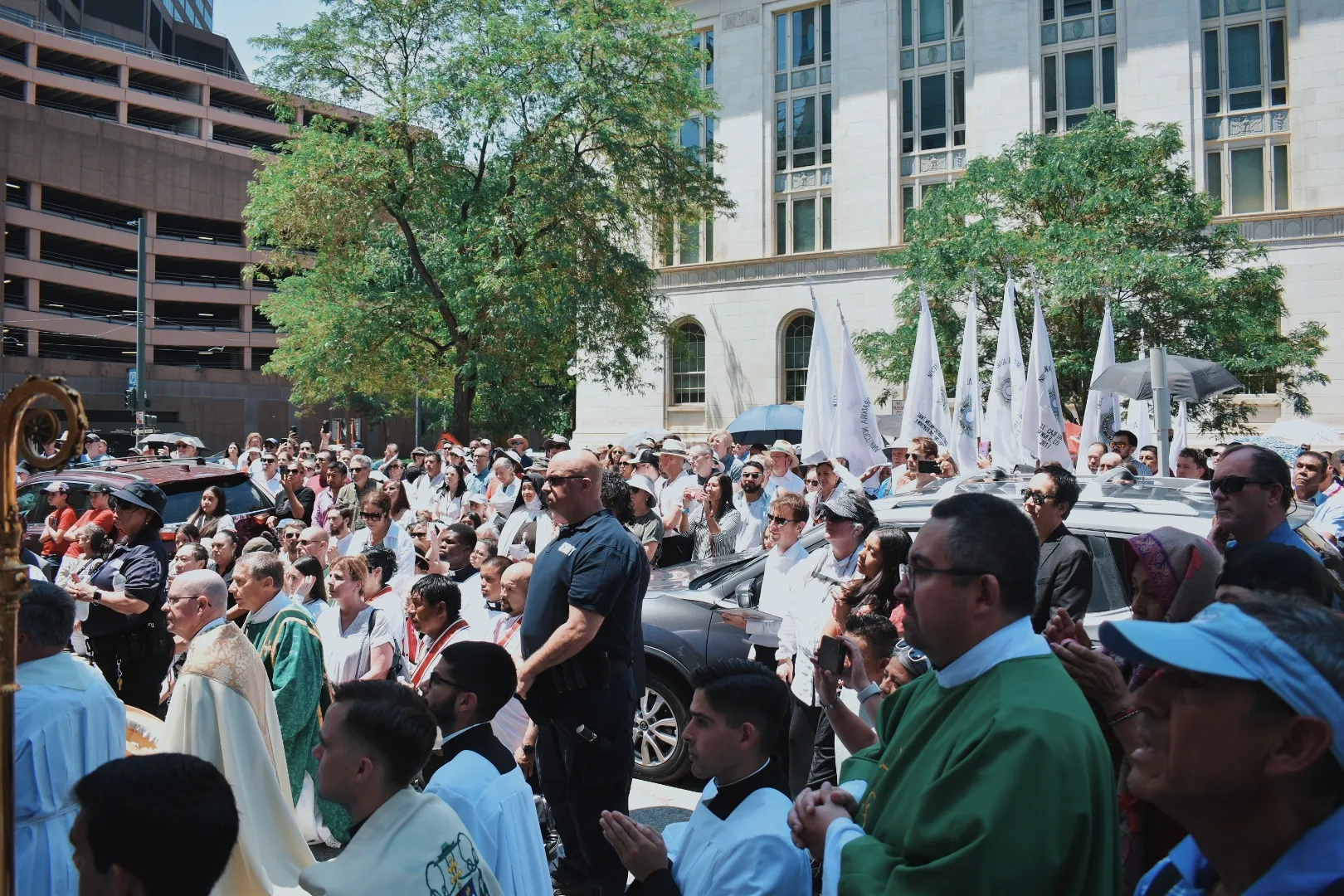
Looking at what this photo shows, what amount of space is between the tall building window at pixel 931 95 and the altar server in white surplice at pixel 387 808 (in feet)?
117

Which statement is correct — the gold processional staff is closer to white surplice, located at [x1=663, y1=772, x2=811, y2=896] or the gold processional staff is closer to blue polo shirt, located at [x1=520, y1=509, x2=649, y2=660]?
Answer: white surplice, located at [x1=663, y1=772, x2=811, y2=896]

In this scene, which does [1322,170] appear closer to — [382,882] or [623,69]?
[623,69]

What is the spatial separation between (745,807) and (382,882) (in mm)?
1075

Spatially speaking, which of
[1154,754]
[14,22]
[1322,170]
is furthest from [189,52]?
[1154,754]

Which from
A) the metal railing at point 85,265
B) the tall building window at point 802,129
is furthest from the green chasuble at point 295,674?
the metal railing at point 85,265

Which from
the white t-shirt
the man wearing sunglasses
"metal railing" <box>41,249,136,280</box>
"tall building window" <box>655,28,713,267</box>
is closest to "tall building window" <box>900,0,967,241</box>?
"tall building window" <box>655,28,713,267</box>

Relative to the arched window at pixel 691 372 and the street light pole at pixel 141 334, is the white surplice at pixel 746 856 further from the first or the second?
the arched window at pixel 691 372

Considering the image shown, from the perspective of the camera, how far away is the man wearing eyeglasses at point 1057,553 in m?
5.26

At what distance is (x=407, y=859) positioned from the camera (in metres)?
2.86

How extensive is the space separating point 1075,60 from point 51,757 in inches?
1460

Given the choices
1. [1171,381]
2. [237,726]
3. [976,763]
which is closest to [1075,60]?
[1171,381]

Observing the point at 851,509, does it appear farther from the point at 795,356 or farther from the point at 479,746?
the point at 795,356

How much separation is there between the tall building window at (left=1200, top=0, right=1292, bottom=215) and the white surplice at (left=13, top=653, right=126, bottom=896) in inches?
1396

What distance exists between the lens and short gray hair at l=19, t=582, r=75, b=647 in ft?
12.8
